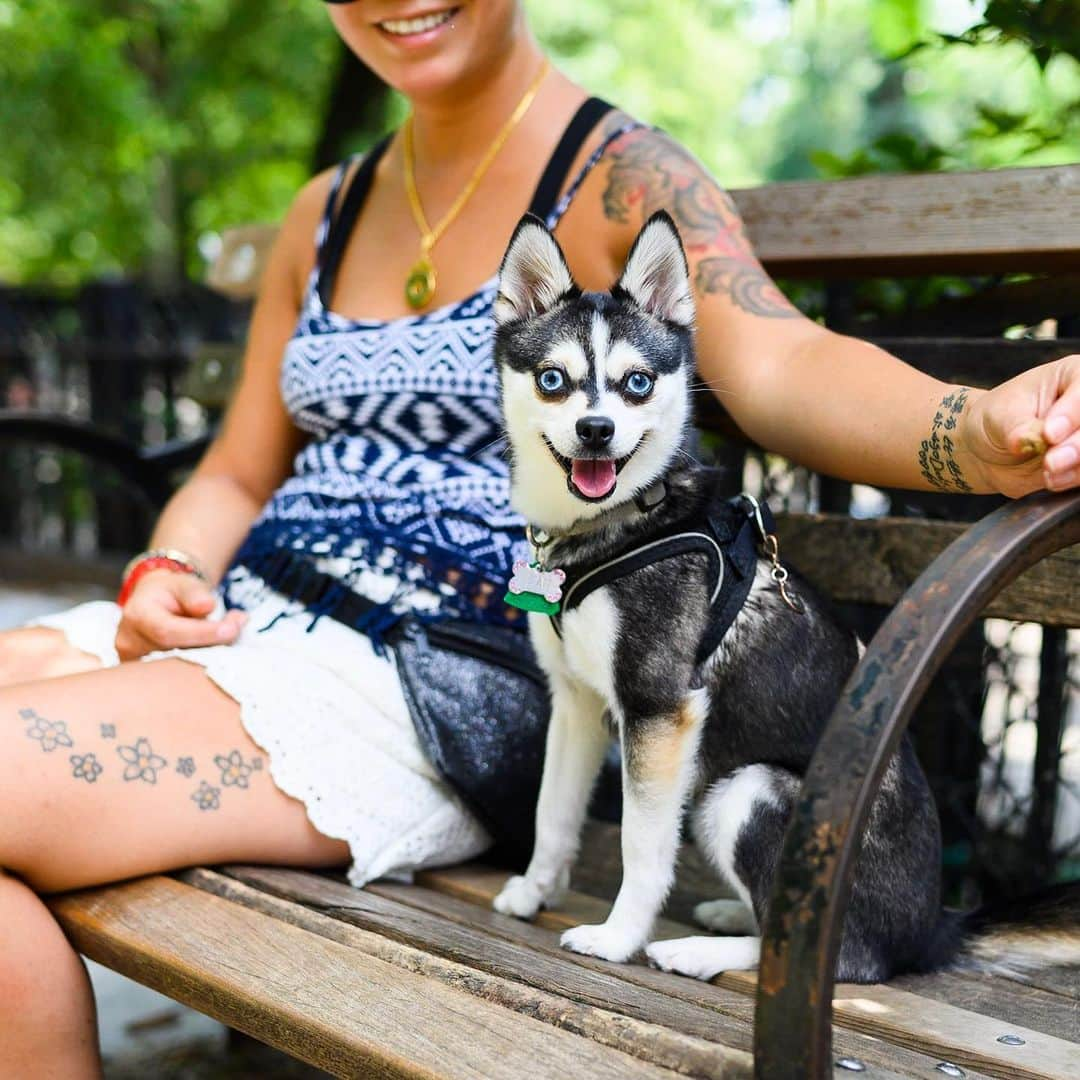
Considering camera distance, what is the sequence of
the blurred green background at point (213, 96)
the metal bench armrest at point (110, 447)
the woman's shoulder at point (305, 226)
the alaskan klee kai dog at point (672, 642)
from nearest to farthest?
the alaskan klee kai dog at point (672, 642), the woman's shoulder at point (305, 226), the metal bench armrest at point (110, 447), the blurred green background at point (213, 96)

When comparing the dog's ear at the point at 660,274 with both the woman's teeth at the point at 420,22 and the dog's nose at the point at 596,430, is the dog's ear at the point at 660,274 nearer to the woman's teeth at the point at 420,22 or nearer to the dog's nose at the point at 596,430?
the dog's nose at the point at 596,430

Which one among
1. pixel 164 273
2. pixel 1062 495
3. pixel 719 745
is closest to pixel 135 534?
pixel 164 273

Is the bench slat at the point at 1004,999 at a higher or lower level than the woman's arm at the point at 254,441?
lower

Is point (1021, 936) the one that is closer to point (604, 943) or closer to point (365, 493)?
point (604, 943)

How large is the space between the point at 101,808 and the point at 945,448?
4.22ft

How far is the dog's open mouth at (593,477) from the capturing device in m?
1.65

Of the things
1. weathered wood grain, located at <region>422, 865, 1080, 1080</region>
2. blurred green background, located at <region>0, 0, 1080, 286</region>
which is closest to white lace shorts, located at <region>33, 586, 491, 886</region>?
weathered wood grain, located at <region>422, 865, 1080, 1080</region>

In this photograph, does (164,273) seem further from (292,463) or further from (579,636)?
(579,636)

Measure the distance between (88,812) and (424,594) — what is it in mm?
629

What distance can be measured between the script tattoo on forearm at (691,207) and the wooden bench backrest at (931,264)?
10.5 inches

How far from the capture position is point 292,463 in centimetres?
267

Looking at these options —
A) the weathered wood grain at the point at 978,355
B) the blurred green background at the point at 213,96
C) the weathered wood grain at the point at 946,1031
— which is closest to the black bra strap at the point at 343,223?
the weathered wood grain at the point at 978,355

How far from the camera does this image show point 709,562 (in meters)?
1.75

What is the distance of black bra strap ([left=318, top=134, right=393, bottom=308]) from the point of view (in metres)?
2.40
